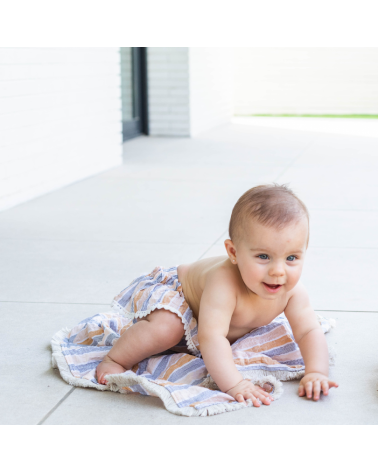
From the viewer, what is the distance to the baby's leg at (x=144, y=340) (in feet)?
6.93

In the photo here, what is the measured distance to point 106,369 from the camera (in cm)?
211

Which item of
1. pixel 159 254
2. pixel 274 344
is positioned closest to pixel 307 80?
pixel 159 254

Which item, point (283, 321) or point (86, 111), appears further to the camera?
point (86, 111)

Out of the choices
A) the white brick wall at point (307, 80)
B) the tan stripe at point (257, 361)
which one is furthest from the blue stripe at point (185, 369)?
the white brick wall at point (307, 80)

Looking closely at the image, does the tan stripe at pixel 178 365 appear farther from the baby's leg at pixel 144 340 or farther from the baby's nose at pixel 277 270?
the baby's nose at pixel 277 270

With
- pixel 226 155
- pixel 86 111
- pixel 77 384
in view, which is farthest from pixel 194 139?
pixel 77 384

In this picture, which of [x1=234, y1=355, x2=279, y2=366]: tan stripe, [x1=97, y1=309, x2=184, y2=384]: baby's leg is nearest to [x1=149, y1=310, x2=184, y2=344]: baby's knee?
[x1=97, y1=309, x2=184, y2=384]: baby's leg

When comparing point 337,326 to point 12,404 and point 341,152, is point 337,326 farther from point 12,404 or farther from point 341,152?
point 341,152

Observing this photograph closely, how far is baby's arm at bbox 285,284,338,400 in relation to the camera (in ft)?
6.53

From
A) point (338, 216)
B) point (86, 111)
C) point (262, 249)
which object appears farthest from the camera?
point (86, 111)

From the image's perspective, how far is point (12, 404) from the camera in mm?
1941

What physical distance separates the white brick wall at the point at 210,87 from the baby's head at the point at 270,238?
8.18 m

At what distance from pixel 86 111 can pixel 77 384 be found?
4760 millimetres
